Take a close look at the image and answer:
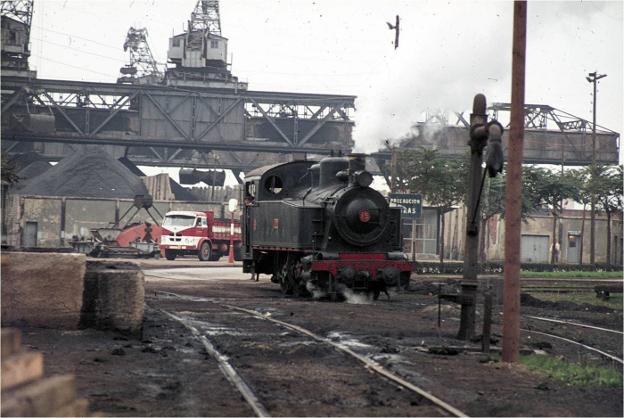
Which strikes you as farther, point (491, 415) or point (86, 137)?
point (86, 137)

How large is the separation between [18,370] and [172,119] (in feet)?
198

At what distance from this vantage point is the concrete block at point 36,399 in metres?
5.25

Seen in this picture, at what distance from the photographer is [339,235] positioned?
18.3 meters

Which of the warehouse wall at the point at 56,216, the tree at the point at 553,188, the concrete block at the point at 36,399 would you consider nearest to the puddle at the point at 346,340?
the concrete block at the point at 36,399

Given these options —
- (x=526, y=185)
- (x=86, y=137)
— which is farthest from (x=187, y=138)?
(x=526, y=185)

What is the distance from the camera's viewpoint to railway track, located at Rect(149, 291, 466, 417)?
24.0 ft

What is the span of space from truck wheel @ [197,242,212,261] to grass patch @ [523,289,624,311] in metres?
22.6

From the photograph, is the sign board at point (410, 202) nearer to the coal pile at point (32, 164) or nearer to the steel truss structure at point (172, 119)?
the steel truss structure at point (172, 119)

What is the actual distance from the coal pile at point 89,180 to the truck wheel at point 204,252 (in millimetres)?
26298

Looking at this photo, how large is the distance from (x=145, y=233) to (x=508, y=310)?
3944cm

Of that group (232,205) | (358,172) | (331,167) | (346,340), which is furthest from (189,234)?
(346,340)

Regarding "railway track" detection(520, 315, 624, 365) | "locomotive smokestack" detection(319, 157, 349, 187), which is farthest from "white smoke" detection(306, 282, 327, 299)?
"railway track" detection(520, 315, 624, 365)

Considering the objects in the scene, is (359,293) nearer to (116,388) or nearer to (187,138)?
(116,388)

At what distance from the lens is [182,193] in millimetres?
80062
